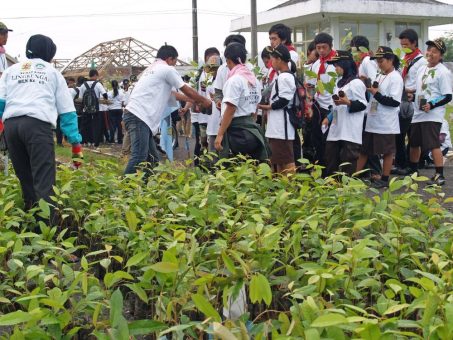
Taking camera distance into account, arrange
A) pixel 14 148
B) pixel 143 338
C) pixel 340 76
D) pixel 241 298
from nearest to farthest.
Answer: pixel 241 298 < pixel 143 338 < pixel 14 148 < pixel 340 76

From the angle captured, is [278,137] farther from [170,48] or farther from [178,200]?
[178,200]

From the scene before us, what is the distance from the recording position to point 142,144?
6352mm

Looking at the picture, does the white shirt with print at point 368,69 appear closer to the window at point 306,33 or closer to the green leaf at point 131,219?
the green leaf at point 131,219

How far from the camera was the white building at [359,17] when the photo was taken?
25.8 meters

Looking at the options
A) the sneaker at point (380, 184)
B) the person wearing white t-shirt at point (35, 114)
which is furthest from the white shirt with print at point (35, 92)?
the sneaker at point (380, 184)

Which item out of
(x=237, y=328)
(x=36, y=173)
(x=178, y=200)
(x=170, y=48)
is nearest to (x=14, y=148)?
(x=36, y=173)

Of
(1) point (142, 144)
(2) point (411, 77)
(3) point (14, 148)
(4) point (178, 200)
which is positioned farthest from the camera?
(2) point (411, 77)

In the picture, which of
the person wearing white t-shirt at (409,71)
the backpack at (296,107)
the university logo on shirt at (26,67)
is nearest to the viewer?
the university logo on shirt at (26,67)

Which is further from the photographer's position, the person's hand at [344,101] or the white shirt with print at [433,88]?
the white shirt with print at [433,88]

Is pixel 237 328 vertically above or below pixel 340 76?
below

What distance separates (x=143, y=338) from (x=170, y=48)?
4380 mm

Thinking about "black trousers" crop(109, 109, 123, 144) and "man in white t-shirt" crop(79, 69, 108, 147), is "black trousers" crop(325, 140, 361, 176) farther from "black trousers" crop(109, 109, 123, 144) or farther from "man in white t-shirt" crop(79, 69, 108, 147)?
"black trousers" crop(109, 109, 123, 144)

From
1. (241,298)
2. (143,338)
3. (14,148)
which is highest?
(14,148)

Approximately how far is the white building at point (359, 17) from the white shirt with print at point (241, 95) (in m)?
19.7
